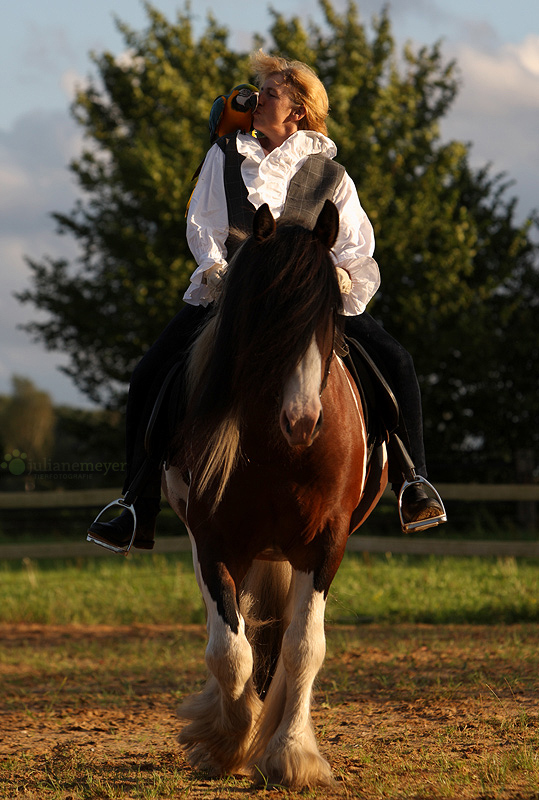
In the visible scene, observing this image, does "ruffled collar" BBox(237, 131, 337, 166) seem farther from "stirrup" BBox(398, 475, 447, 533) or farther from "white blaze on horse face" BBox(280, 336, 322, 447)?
"stirrup" BBox(398, 475, 447, 533)

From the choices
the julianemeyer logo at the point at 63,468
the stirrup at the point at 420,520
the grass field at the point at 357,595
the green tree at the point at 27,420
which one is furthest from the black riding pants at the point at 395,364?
Answer: the green tree at the point at 27,420

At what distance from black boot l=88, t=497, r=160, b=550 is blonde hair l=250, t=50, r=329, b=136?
6.53 feet

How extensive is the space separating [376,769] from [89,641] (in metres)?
4.75

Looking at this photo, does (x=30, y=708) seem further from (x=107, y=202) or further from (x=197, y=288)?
(x=107, y=202)

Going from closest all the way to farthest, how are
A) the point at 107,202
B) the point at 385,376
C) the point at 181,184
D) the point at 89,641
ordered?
the point at 385,376 < the point at 89,641 < the point at 181,184 < the point at 107,202

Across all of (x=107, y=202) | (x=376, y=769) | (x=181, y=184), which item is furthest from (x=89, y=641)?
(x=107, y=202)

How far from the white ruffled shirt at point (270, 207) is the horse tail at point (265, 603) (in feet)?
3.97

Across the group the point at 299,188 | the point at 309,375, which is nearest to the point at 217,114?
the point at 299,188

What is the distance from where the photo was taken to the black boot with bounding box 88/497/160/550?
14.0 feet

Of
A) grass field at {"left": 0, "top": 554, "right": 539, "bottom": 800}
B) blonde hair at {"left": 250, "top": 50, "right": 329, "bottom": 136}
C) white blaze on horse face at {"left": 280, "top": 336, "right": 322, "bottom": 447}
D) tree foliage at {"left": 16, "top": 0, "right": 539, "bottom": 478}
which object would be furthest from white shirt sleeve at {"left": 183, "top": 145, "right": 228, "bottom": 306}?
tree foliage at {"left": 16, "top": 0, "right": 539, "bottom": 478}

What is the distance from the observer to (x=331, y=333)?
3.14 m

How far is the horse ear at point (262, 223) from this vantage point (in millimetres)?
3143

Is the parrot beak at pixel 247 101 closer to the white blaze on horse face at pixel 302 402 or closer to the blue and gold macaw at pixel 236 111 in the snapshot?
the blue and gold macaw at pixel 236 111

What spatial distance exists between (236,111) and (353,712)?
10.4 feet
